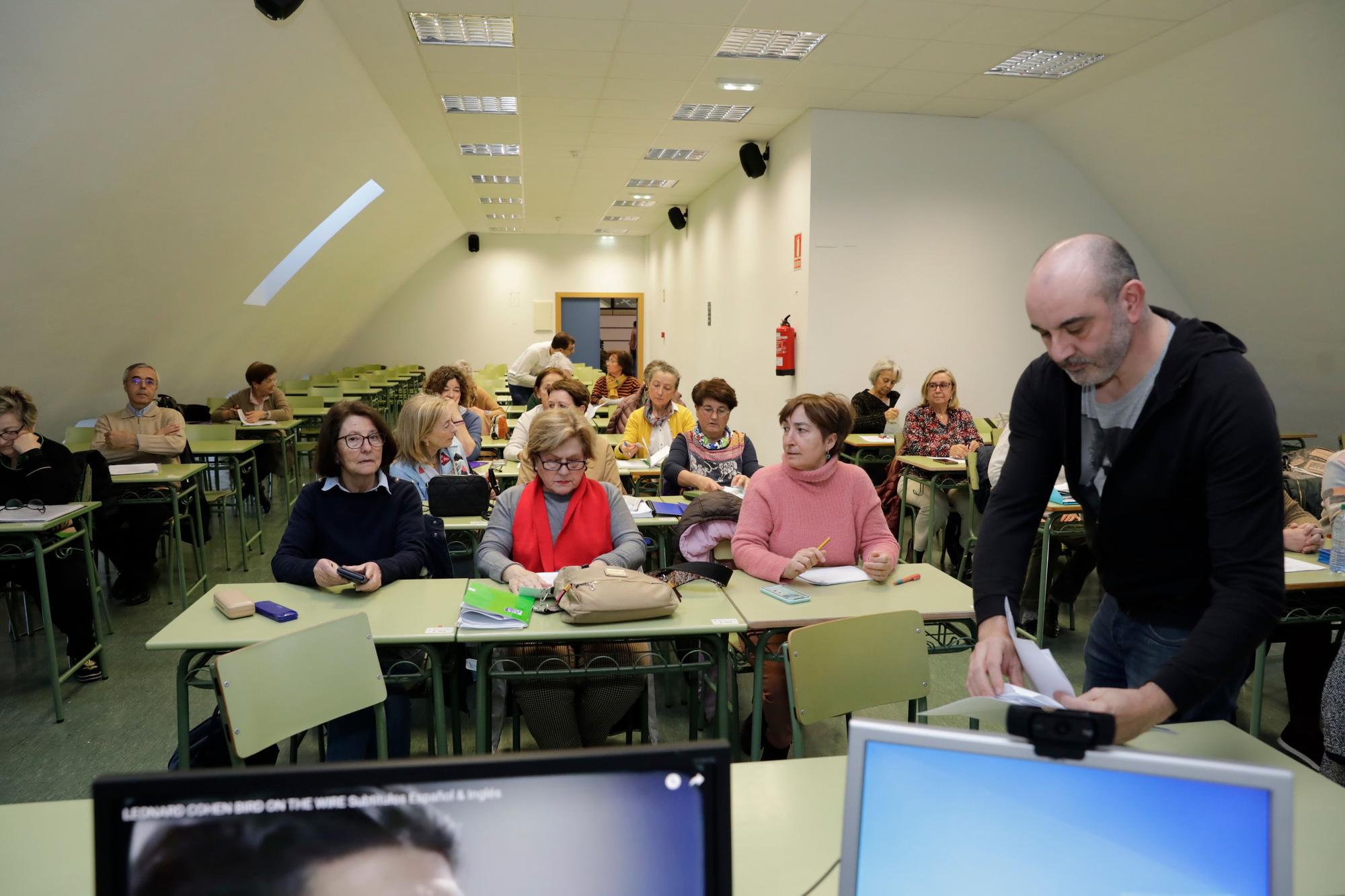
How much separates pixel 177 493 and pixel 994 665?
4.89m

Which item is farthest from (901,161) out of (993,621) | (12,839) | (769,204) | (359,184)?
(12,839)

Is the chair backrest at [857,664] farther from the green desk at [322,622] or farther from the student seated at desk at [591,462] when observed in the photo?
the student seated at desk at [591,462]

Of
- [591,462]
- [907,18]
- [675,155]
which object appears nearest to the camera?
[591,462]

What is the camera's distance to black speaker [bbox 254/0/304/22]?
4.44 metres

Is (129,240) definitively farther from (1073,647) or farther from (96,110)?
(1073,647)

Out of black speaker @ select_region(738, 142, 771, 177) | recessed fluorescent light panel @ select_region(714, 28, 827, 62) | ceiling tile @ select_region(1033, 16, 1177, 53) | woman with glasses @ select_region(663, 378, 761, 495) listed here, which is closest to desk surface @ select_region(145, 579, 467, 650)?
woman with glasses @ select_region(663, 378, 761, 495)

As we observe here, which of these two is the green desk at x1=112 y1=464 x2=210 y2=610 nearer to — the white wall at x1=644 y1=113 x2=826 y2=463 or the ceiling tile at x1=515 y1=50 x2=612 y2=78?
the ceiling tile at x1=515 y1=50 x2=612 y2=78

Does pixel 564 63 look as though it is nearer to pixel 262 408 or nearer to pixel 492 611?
pixel 262 408

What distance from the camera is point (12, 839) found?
4.55ft

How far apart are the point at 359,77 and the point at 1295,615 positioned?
23.0 feet

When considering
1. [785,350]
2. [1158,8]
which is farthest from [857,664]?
[785,350]

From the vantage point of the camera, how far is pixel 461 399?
6477 mm

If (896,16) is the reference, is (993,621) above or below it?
below

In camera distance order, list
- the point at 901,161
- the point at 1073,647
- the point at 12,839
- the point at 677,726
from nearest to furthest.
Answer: the point at 12,839 < the point at 677,726 < the point at 1073,647 < the point at 901,161
